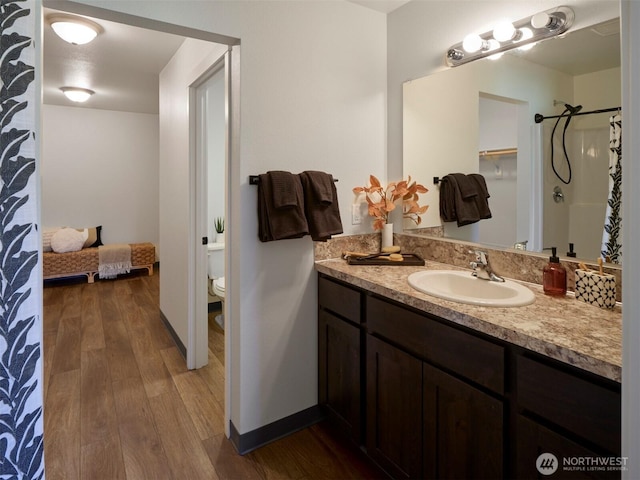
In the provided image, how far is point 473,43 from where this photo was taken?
1.68 meters

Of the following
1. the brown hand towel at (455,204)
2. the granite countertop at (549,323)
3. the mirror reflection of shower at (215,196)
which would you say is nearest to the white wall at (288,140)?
the brown hand towel at (455,204)

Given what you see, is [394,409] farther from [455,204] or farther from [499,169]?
[499,169]

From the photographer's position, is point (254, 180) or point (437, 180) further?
point (437, 180)

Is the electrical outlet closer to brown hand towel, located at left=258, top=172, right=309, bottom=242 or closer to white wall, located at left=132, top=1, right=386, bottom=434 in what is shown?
white wall, located at left=132, top=1, right=386, bottom=434

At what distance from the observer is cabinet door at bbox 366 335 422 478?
4.56 ft

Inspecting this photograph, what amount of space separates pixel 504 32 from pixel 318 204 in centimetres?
108

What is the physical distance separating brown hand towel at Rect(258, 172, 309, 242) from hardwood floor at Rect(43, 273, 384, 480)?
107 cm

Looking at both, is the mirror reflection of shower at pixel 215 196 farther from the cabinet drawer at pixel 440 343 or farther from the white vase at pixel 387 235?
the cabinet drawer at pixel 440 343

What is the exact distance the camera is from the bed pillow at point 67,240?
189 inches

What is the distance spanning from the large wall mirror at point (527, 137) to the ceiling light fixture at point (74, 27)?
207cm

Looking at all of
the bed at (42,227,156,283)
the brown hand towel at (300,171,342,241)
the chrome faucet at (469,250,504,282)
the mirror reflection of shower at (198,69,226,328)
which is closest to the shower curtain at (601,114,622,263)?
the chrome faucet at (469,250,504,282)

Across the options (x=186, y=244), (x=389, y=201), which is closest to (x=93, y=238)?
(x=186, y=244)

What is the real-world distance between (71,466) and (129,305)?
254cm

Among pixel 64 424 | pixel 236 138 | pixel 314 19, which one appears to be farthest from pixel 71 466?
pixel 314 19
